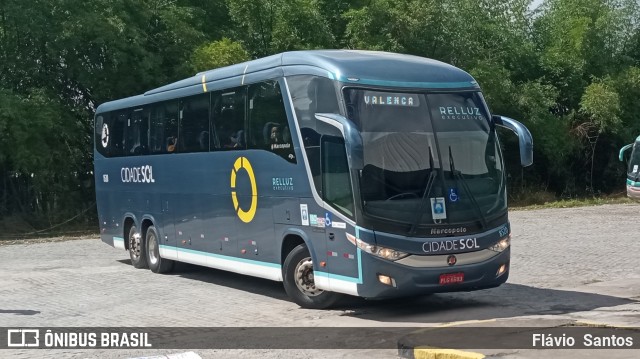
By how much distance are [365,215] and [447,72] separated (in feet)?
8.80

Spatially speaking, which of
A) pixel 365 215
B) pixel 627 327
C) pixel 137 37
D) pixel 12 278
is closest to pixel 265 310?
pixel 365 215

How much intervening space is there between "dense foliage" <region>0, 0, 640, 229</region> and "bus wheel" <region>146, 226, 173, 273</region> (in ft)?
37.5

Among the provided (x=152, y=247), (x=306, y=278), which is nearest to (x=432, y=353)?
(x=306, y=278)

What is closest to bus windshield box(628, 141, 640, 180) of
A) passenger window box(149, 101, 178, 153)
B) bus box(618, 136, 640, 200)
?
bus box(618, 136, 640, 200)

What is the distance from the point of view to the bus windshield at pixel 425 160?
38.2 feet

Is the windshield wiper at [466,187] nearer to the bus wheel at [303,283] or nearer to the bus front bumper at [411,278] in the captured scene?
the bus front bumper at [411,278]

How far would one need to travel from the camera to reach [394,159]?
38.5 ft

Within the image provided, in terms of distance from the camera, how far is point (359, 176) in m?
11.6

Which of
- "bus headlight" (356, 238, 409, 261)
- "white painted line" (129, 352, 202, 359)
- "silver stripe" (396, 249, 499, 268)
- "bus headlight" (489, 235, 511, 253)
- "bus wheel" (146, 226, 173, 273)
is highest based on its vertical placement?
"bus headlight" (356, 238, 409, 261)

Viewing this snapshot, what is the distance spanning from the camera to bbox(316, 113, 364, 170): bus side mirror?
11094 millimetres

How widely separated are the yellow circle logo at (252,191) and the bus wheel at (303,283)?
131 centimetres

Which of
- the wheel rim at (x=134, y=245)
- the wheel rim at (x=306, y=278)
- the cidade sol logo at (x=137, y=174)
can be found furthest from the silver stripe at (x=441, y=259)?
the wheel rim at (x=134, y=245)

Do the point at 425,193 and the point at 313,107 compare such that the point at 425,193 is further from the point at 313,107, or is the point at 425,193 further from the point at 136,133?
the point at 136,133

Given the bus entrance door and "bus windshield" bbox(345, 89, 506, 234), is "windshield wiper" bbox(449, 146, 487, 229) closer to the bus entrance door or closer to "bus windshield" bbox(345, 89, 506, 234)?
"bus windshield" bbox(345, 89, 506, 234)
